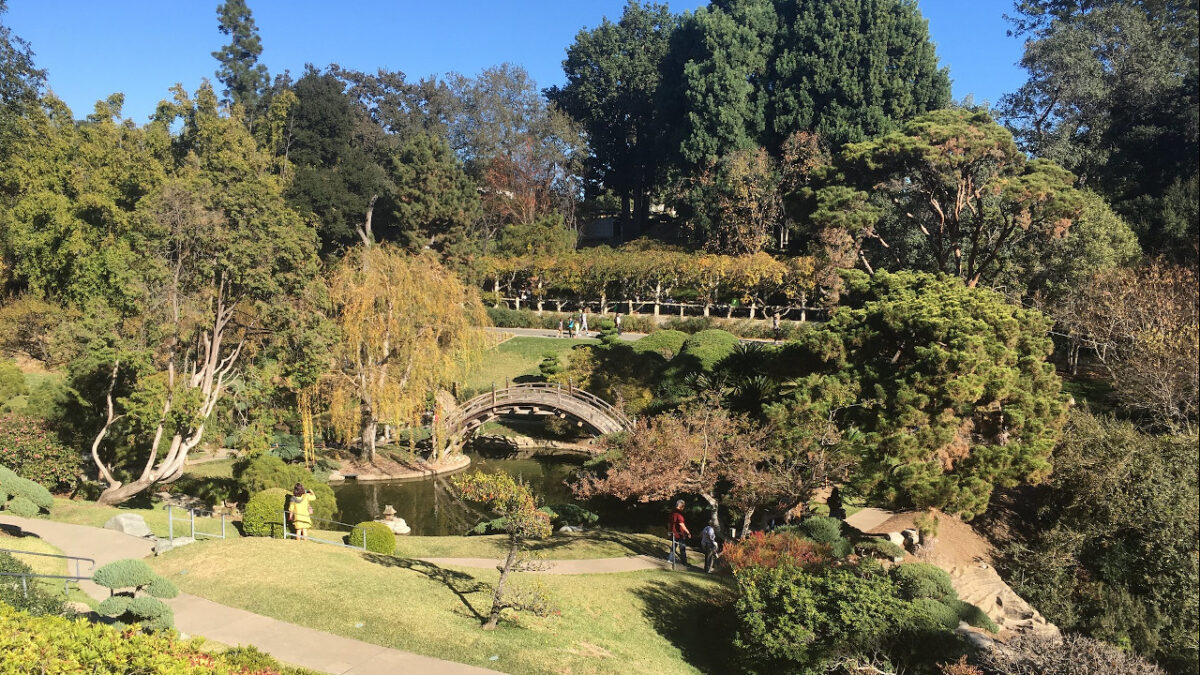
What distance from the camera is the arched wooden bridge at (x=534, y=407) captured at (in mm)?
33500

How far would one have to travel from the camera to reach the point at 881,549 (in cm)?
1919

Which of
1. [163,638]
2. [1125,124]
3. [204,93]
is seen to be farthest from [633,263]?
[163,638]

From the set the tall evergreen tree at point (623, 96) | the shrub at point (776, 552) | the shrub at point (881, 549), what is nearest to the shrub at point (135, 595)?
the shrub at point (776, 552)

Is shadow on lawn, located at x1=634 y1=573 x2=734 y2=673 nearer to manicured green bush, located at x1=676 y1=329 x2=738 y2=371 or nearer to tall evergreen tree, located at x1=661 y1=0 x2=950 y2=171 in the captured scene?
manicured green bush, located at x1=676 y1=329 x2=738 y2=371

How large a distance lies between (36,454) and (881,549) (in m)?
24.3

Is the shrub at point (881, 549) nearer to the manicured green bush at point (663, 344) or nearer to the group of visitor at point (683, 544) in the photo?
the group of visitor at point (683, 544)

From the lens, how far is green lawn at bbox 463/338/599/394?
45.3 metres

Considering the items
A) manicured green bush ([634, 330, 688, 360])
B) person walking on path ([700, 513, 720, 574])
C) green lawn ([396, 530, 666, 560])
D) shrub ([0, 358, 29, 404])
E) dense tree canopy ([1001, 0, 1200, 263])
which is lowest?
green lawn ([396, 530, 666, 560])

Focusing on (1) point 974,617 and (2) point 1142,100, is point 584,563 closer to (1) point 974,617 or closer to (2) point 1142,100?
(1) point 974,617

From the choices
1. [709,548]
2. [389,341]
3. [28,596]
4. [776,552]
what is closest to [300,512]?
[28,596]

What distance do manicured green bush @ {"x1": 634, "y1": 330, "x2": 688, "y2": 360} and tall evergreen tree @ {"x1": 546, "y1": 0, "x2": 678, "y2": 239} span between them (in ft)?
97.7

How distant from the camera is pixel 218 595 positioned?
14.4 metres

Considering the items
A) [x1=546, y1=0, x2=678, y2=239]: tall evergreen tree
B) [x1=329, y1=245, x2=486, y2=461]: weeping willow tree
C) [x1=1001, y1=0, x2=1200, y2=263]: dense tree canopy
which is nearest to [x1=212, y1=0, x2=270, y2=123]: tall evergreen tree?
[x1=546, y1=0, x2=678, y2=239]: tall evergreen tree

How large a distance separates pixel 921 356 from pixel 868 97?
4072 cm
